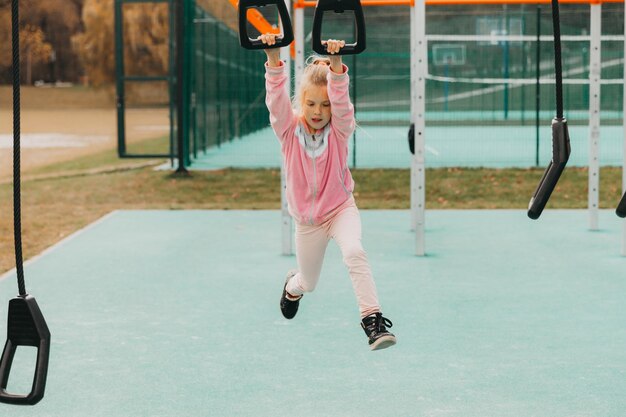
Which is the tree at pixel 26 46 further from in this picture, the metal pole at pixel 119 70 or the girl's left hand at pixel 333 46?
the girl's left hand at pixel 333 46

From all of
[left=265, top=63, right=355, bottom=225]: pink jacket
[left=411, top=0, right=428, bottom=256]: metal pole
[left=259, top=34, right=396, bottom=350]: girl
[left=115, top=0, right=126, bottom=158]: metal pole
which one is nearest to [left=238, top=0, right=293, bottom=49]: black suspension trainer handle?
[left=259, top=34, right=396, bottom=350]: girl

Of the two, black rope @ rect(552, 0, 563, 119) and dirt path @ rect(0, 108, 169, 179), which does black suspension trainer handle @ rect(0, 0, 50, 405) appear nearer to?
black rope @ rect(552, 0, 563, 119)

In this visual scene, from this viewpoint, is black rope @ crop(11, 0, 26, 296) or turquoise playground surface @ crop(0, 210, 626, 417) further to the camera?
turquoise playground surface @ crop(0, 210, 626, 417)

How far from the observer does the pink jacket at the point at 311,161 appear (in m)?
4.73

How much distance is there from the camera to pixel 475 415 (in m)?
4.47

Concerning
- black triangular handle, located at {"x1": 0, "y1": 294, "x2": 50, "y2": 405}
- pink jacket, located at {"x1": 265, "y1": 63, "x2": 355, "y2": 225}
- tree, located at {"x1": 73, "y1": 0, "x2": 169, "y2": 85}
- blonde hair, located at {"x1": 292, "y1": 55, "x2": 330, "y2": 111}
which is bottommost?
black triangular handle, located at {"x1": 0, "y1": 294, "x2": 50, "y2": 405}

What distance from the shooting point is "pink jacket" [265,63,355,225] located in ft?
15.5

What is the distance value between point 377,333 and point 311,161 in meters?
0.89

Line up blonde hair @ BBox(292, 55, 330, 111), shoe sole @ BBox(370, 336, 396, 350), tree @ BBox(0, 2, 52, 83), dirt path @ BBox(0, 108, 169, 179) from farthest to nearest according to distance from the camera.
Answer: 1. tree @ BBox(0, 2, 52, 83)
2. dirt path @ BBox(0, 108, 169, 179)
3. blonde hair @ BBox(292, 55, 330, 111)
4. shoe sole @ BBox(370, 336, 396, 350)

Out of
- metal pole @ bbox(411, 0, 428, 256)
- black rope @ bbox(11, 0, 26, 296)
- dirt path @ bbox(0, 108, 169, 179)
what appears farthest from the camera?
dirt path @ bbox(0, 108, 169, 179)

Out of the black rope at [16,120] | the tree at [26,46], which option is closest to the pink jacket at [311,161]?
the black rope at [16,120]

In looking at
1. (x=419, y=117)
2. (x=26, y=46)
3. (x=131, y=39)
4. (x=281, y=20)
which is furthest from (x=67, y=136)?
(x=26, y=46)

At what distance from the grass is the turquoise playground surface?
208 centimetres

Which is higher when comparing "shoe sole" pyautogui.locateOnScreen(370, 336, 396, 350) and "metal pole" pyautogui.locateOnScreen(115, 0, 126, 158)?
"metal pole" pyautogui.locateOnScreen(115, 0, 126, 158)
